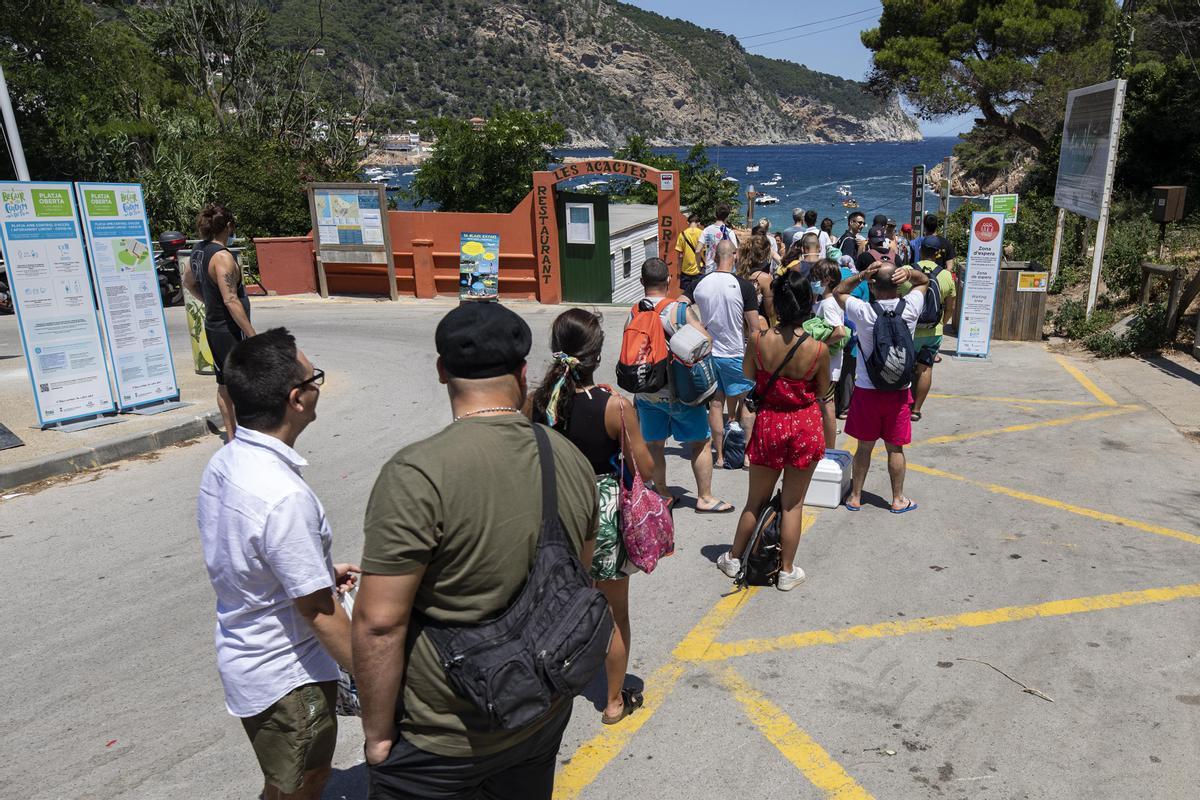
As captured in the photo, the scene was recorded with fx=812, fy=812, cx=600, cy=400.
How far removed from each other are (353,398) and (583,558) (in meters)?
7.87

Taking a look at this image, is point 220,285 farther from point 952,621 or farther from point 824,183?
point 824,183

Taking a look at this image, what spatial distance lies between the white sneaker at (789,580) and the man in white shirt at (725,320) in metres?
1.60

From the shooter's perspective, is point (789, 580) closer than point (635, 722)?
No

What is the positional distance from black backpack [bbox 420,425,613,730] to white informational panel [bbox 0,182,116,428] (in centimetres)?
737

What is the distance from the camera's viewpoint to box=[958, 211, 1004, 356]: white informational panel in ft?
36.9

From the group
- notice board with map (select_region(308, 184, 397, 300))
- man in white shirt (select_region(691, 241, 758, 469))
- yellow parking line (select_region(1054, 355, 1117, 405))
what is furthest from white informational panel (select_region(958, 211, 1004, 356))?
notice board with map (select_region(308, 184, 397, 300))

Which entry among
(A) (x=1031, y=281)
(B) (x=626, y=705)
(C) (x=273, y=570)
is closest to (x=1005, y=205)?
(A) (x=1031, y=281)

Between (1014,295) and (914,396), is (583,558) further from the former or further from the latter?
(1014,295)

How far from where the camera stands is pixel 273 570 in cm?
228

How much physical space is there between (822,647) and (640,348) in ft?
6.83

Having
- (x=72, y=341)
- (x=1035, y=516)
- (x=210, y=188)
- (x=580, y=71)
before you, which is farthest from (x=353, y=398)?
(x=580, y=71)

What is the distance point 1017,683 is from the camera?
397cm

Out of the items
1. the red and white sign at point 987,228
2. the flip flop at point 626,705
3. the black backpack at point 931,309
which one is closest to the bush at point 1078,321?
the red and white sign at point 987,228

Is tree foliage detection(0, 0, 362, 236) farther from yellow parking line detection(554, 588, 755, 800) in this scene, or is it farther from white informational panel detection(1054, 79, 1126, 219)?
yellow parking line detection(554, 588, 755, 800)
